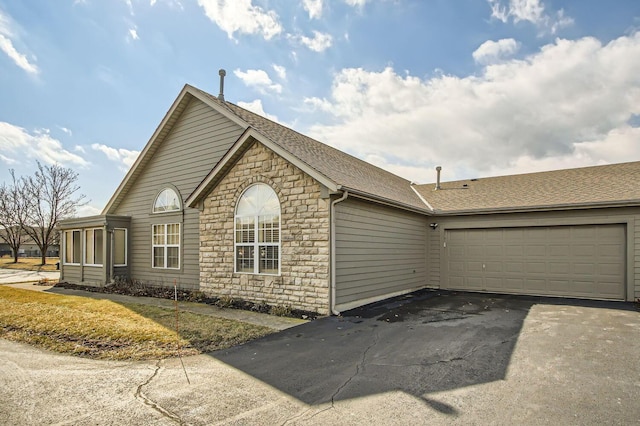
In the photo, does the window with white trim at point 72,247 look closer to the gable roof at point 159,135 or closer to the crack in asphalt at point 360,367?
the gable roof at point 159,135

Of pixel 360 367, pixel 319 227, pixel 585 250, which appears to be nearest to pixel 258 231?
pixel 319 227

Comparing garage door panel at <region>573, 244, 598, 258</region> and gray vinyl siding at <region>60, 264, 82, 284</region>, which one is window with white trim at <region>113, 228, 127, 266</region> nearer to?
gray vinyl siding at <region>60, 264, 82, 284</region>

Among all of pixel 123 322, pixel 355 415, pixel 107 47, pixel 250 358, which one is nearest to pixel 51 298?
pixel 123 322

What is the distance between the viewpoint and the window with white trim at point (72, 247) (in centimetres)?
1590

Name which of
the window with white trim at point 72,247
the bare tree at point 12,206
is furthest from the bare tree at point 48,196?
the window with white trim at point 72,247

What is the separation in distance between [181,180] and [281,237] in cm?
592

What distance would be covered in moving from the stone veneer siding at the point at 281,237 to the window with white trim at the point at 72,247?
7.98 meters

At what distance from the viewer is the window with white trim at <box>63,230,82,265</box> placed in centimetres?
1590

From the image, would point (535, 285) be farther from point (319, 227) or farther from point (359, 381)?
point (359, 381)

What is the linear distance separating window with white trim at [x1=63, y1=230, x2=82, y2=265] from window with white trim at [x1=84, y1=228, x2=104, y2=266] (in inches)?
28.1

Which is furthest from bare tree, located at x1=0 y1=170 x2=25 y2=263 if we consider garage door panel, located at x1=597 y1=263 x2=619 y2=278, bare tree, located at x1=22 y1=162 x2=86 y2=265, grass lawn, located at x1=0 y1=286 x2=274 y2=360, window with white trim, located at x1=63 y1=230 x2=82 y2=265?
garage door panel, located at x1=597 y1=263 x2=619 y2=278

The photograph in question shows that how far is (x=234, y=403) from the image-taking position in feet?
13.2

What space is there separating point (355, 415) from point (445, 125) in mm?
13666

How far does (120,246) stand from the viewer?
14.8 m
